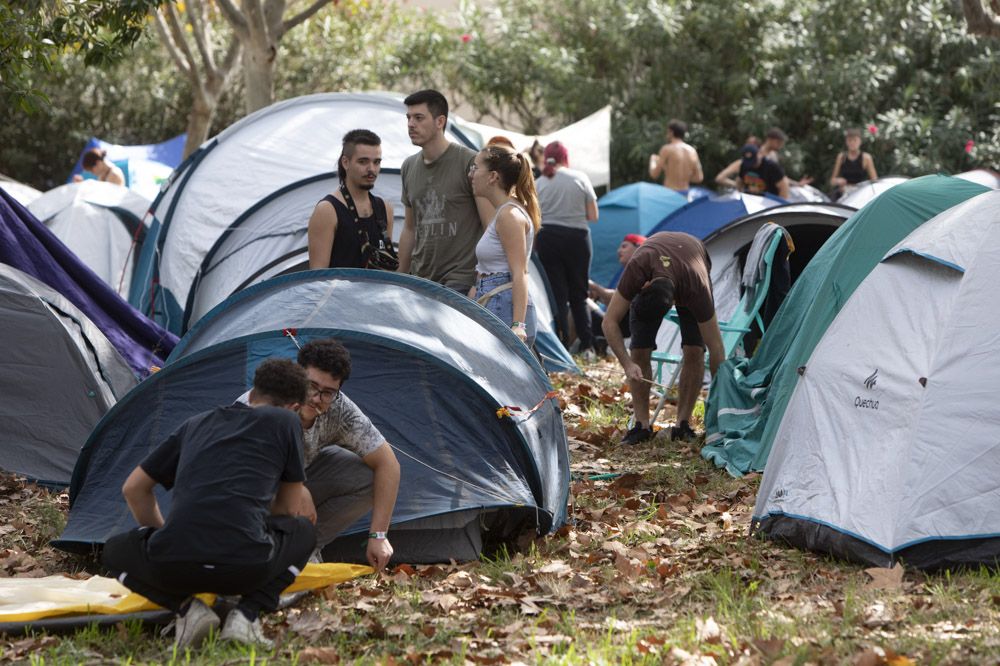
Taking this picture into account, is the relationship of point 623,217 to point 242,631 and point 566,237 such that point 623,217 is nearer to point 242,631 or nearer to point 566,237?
point 566,237

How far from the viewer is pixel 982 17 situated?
899cm

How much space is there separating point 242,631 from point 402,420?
1.48 metres

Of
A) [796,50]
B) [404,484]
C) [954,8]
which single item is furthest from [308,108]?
[954,8]

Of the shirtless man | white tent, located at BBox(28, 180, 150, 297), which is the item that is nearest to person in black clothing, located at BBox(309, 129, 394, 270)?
white tent, located at BBox(28, 180, 150, 297)

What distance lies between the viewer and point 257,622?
15.2 feet

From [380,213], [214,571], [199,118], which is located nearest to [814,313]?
[380,213]

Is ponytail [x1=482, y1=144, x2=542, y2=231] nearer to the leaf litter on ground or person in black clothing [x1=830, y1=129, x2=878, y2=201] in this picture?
the leaf litter on ground

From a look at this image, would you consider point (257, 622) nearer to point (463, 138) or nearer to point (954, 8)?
point (463, 138)

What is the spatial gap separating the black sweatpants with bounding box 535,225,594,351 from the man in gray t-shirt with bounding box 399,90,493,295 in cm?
441

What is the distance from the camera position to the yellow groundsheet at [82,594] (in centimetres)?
478

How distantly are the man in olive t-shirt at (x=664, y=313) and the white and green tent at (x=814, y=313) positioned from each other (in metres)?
0.22

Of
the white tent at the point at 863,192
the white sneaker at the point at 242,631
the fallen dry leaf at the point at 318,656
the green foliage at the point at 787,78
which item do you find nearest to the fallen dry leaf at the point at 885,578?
the fallen dry leaf at the point at 318,656

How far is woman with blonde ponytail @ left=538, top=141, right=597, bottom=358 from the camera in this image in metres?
11.6

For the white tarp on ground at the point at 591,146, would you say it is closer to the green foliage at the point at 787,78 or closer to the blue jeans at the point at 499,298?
the green foliage at the point at 787,78
